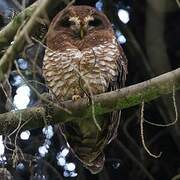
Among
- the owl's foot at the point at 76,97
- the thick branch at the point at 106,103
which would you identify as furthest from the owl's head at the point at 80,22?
the thick branch at the point at 106,103

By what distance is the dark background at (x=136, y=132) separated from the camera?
452 cm

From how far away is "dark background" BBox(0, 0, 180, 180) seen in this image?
4.52 m

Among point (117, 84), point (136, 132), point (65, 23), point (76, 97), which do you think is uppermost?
point (65, 23)

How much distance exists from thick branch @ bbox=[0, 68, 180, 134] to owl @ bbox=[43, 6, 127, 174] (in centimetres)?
34

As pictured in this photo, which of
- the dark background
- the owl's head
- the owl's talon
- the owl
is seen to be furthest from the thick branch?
the dark background

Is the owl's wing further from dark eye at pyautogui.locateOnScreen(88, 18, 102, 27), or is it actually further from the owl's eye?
the owl's eye

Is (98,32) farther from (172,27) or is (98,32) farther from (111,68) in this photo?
(172,27)

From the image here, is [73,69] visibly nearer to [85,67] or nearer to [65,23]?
[85,67]

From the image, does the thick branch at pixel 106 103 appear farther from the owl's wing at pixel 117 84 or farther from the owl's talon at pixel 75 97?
the owl's wing at pixel 117 84

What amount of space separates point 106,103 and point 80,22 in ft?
3.06

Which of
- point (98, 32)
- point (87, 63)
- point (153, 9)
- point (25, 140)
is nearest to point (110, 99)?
point (87, 63)

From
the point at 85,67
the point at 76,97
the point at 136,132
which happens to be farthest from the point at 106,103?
the point at 136,132

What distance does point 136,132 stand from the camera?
15.9 ft

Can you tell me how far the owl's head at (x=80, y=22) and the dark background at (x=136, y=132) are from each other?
476mm
